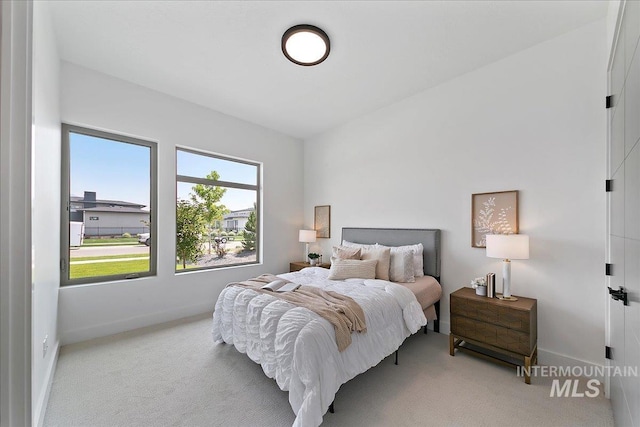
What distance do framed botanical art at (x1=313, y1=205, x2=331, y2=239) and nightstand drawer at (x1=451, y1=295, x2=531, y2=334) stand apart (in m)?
2.42

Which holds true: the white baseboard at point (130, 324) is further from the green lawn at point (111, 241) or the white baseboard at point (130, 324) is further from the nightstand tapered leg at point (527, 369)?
the nightstand tapered leg at point (527, 369)

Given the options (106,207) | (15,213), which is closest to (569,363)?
(15,213)

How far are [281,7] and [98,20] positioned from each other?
163 cm

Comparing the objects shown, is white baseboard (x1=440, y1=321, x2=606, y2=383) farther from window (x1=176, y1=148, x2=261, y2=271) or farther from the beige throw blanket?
window (x1=176, y1=148, x2=261, y2=271)

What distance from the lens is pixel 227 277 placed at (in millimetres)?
4141

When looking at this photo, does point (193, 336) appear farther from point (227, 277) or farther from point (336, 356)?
point (336, 356)

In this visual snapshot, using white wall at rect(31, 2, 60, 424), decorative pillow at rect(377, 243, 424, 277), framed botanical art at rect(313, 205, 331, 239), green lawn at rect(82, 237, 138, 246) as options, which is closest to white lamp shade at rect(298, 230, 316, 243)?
framed botanical art at rect(313, 205, 331, 239)

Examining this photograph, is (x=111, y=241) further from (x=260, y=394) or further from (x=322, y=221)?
(x=322, y=221)

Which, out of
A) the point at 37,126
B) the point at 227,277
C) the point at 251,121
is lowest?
the point at 227,277

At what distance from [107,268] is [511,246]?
4.38 m

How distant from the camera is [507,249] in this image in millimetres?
2393

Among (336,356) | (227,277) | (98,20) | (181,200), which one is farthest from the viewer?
(227,277)

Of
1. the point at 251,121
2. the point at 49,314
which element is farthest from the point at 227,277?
the point at 251,121

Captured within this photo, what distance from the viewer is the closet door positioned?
4.13ft
